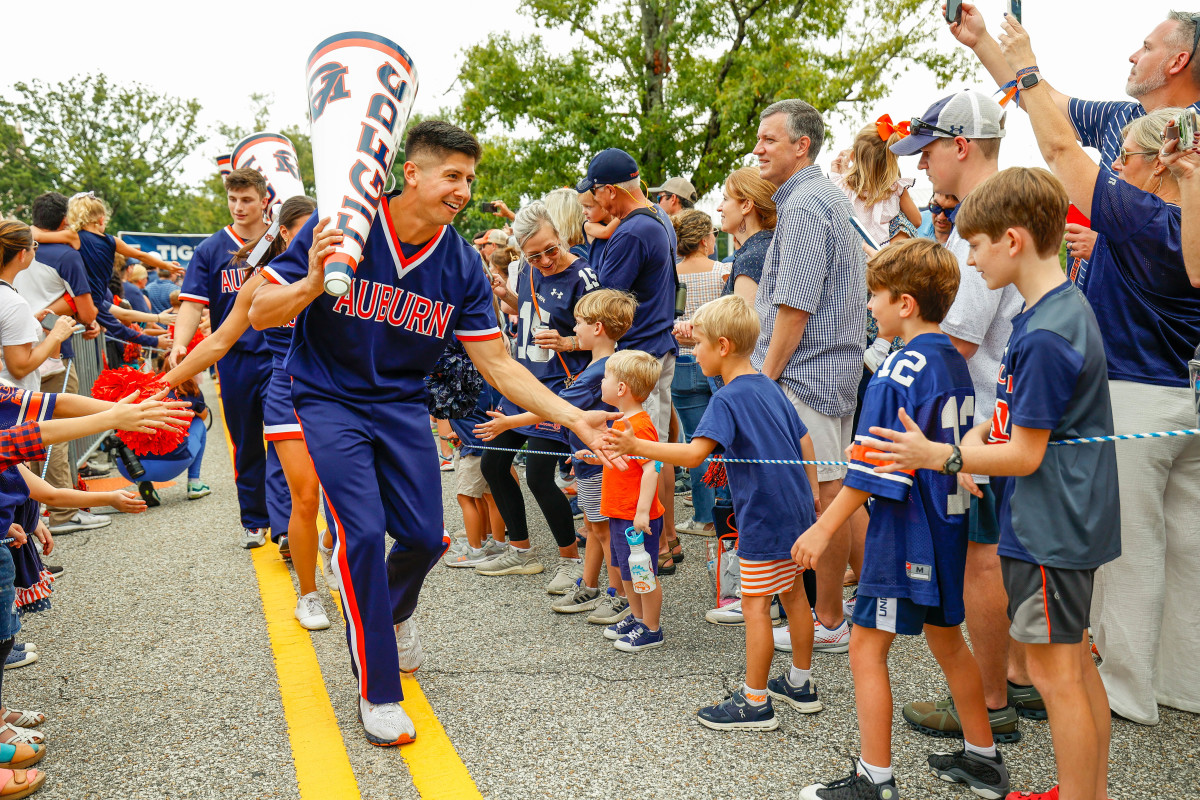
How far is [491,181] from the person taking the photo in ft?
70.9

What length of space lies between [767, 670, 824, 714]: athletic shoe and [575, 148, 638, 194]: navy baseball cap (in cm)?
316

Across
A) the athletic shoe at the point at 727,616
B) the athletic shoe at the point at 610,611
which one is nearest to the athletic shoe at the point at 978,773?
the athletic shoe at the point at 727,616

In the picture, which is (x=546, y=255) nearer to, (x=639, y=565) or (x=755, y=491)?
(x=639, y=565)

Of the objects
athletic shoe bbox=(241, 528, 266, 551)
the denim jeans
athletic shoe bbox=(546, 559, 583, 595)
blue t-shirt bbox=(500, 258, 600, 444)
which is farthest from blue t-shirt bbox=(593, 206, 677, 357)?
athletic shoe bbox=(241, 528, 266, 551)

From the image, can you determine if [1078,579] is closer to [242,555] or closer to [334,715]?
[334,715]

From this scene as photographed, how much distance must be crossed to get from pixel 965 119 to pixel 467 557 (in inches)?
154

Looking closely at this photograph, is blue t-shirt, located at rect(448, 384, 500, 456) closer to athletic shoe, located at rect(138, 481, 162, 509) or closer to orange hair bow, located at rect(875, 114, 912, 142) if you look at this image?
orange hair bow, located at rect(875, 114, 912, 142)

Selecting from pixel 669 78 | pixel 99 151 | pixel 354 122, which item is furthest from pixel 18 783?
pixel 99 151

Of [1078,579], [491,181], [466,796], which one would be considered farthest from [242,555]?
[491,181]

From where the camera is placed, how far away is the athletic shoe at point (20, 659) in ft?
13.8

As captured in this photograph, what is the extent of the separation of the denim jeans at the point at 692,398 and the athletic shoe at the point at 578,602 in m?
1.28

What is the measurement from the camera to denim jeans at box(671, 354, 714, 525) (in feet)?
19.5

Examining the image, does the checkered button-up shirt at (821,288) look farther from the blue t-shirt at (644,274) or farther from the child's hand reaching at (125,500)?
the child's hand reaching at (125,500)

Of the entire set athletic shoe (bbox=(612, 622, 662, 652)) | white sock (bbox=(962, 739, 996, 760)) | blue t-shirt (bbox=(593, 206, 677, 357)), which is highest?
blue t-shirt (bbox=(593, 206, 677, 357))
